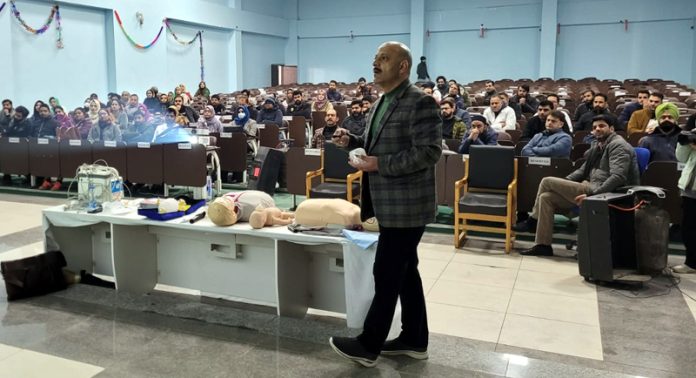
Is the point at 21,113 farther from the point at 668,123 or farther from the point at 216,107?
the point at 668,123

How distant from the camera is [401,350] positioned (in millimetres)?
2631

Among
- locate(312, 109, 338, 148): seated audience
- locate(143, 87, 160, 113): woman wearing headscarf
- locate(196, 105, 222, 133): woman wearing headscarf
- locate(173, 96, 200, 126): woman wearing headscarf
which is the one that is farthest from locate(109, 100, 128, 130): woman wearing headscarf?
locate(312, 109, 338, 148): seated audience

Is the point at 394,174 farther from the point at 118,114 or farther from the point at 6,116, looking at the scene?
the point at 6,116

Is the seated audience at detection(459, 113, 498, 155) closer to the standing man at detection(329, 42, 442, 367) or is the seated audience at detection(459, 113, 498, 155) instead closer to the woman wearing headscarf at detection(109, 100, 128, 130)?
the standing man at detection(329, 42, 442, 367)

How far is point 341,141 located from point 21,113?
7.67 meters

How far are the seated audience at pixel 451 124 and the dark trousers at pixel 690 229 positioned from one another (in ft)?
8.44

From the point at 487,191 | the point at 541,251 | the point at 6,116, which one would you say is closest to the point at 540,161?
the point at 487,191

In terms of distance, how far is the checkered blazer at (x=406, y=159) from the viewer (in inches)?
88.4

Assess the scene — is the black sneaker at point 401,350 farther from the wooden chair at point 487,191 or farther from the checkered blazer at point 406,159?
the wooden chair at point 487,191

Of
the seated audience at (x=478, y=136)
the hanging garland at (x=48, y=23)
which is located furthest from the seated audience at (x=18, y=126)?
the seated audience at (x=478, y=136)

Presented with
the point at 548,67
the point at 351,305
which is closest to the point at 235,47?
the point at 548,67

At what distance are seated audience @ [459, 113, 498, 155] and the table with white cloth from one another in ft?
9.26

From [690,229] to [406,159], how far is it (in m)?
2.99

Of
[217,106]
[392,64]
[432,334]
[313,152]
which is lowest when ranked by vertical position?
[432,334]
